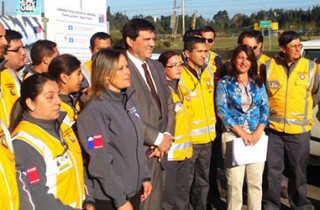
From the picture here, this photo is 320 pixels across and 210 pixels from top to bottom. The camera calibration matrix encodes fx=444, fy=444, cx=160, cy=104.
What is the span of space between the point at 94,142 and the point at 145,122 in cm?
96

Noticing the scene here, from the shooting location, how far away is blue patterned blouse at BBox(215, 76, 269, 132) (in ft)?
14.8

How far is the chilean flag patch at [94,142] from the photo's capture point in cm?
280

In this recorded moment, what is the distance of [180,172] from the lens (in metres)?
4.54

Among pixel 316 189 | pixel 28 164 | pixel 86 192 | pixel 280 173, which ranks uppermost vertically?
pixel 28 164

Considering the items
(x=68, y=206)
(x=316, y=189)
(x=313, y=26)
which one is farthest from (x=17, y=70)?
(x=313, y=26)

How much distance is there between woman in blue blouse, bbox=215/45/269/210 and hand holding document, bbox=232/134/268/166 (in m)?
0.05

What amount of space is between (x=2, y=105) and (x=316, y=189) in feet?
14.0

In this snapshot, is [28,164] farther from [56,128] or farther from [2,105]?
[2,105]

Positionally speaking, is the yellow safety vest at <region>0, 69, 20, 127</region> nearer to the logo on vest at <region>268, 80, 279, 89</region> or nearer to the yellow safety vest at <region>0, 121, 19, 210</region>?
the yellow safety vest at <region>0, 121, 19, 210</region>

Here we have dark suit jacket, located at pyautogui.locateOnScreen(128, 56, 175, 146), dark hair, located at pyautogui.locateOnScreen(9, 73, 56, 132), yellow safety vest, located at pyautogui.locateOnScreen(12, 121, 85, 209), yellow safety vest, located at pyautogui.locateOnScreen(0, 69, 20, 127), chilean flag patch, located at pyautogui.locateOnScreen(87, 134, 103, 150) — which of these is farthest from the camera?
yellow safety vest, located at pyautogui.locateOnScreen(0, 69, 20, 127)

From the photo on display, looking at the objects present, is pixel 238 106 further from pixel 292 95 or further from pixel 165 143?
A: pixel 165 143

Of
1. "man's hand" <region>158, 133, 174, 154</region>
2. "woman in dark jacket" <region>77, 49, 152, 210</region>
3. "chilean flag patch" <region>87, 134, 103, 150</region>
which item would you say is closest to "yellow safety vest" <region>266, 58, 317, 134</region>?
"man's hand" <region>158, 133, 174, 154</region>

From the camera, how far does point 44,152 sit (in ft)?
8.14

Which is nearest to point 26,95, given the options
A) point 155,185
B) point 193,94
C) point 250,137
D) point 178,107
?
point 155,185
